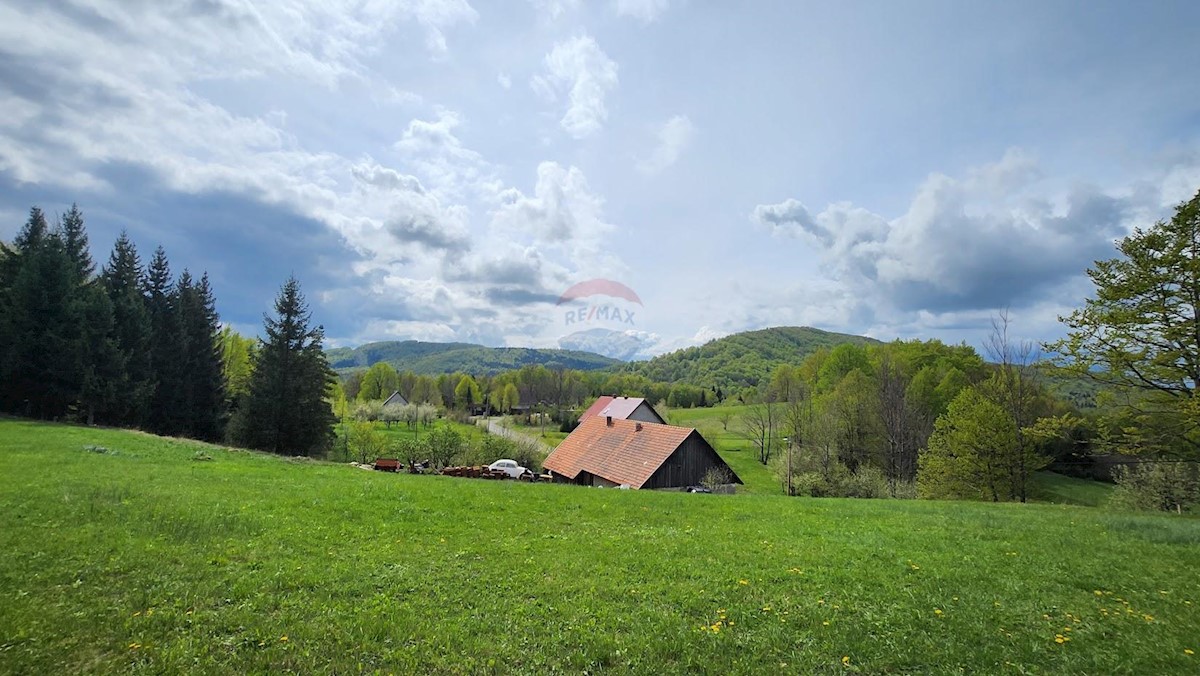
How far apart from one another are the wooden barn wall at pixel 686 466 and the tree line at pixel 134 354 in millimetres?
27403

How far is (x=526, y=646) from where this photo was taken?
627 centimetres

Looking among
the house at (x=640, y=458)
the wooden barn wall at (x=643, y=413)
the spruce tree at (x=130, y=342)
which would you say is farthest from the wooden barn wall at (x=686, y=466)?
→ the spruce tree at (x=130, y=342)

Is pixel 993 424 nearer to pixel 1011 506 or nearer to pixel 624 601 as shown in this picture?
pixel 1011 506

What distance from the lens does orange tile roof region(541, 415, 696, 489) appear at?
118 ft

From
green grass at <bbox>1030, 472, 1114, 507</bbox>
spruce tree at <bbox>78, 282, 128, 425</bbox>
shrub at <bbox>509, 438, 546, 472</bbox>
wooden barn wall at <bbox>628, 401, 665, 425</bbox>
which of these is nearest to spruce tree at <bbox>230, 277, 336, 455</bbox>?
spruce tree at <bbox>78, 282, 128, 425</bbox>

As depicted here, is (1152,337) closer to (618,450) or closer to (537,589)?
(537,589)

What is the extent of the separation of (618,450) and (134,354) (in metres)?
38.9

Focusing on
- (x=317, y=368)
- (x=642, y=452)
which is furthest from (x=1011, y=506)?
(x=317, y=368)

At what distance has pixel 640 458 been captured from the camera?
1454 inches

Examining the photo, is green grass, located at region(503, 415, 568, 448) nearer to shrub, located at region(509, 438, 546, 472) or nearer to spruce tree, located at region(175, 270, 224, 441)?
shrub, located at region(509, 438, 546, 472)

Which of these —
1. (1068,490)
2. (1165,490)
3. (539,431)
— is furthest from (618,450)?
(539,431)

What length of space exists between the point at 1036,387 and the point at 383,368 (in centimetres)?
12724

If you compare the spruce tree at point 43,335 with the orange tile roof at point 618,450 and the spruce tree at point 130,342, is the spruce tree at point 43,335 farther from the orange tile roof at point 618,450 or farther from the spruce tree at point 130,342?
the orange tile roof at point 618,450

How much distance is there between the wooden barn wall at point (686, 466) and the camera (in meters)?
35.2
